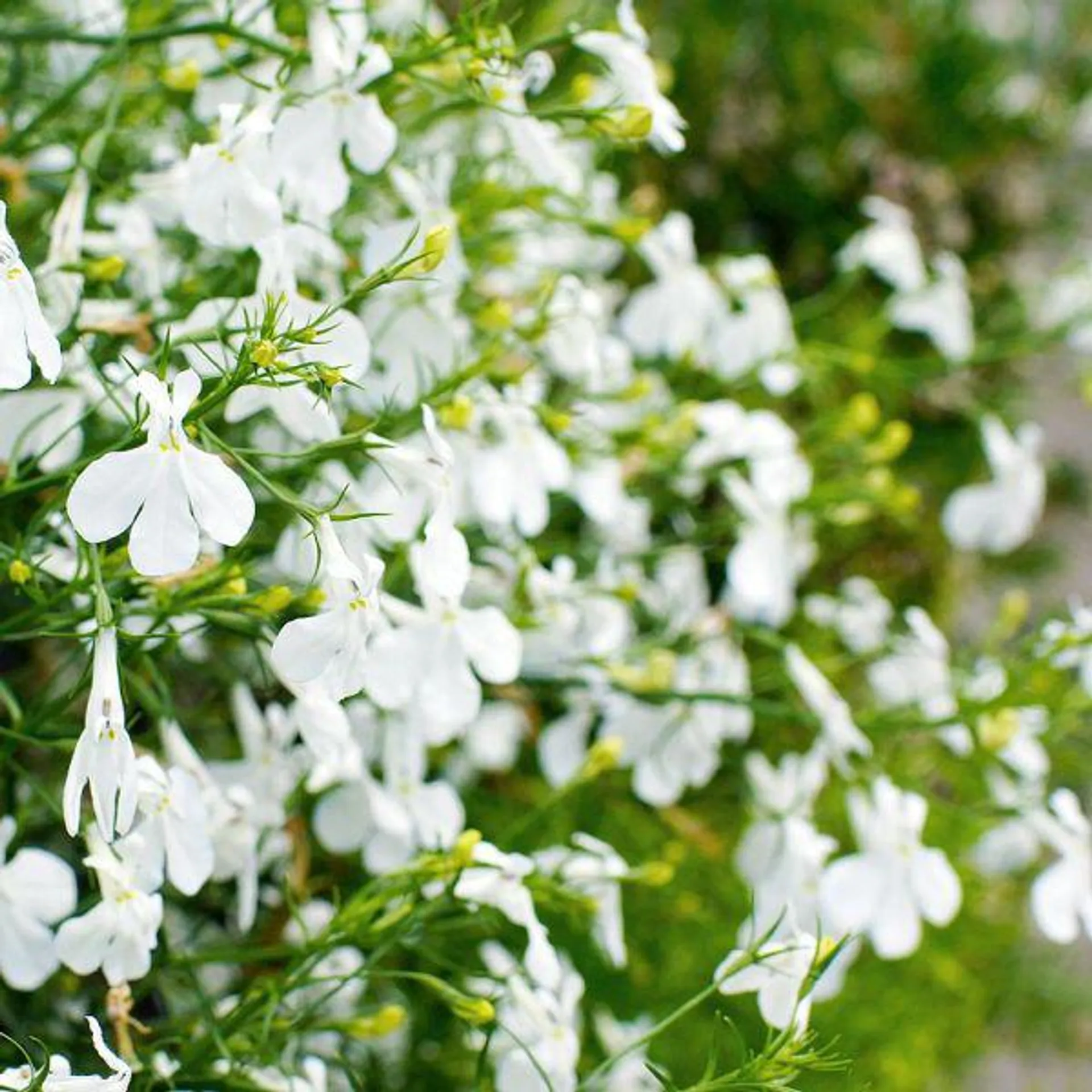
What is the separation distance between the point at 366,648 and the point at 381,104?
0.80 ft

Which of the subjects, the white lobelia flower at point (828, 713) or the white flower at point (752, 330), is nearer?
the white lobelia flower at point (828, 713)

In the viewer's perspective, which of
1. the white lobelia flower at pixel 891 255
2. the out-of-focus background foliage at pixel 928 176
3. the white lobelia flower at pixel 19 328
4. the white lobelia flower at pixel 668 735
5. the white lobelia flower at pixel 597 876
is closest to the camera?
the white lobelia flower at pixel 19 328

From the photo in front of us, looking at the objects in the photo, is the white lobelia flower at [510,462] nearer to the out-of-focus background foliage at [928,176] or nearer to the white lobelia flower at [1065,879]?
the white lobelia flower at [1065,879]

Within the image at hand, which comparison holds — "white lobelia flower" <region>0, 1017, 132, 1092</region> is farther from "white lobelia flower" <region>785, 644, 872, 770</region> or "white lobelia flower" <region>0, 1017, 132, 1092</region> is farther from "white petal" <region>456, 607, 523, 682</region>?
"white lobelia flower" <region>785, 644, 872, 770</region>

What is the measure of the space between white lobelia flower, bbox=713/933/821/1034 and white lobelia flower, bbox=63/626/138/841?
23cm

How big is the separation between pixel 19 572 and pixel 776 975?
0.98 feet

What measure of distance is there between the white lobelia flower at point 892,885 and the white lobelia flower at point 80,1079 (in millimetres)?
346

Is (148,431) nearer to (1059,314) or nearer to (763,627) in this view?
(763,627)

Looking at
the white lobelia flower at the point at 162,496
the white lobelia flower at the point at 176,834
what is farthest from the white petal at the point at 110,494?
the white lobelia flower at the point at 176,834

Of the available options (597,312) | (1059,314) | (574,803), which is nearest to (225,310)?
(597,312)

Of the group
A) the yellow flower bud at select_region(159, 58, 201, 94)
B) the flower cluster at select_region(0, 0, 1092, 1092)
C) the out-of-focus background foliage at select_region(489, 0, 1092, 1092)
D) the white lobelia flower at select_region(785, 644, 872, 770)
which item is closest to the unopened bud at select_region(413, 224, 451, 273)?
the flower cluster at select_region(0, 0, 1092, 1092)

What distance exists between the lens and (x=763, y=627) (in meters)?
0.99

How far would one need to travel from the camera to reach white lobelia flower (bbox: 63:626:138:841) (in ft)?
1.60

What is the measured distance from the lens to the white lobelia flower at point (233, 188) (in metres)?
0.59
